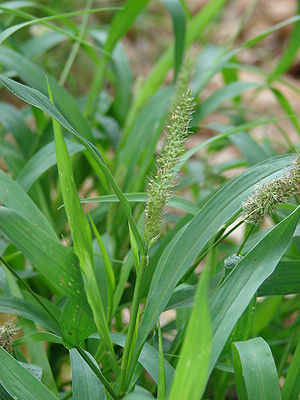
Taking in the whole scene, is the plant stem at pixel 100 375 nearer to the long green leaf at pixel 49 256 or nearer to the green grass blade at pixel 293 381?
the long green leaf at pixel 49 256

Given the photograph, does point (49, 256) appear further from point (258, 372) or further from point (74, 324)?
point (258, 372)

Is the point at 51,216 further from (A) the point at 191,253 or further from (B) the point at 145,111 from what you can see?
(A) the point at 191,253

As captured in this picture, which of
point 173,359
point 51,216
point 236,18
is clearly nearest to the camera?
point 173,359

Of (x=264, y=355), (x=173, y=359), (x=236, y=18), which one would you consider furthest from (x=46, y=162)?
Answer: (x=236, y=18)

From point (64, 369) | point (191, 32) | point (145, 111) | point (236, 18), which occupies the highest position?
point (236, 18)

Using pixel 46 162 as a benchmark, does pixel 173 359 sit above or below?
below

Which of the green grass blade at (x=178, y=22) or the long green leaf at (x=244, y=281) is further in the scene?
the green grass blade at (x=178, y=22)

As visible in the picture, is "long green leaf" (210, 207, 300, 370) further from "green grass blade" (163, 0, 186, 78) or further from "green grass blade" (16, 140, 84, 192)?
"green grass blade" (163, 0, 186, 78)

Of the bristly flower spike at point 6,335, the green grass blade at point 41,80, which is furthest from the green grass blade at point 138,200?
the green grass blade at point 41,80
